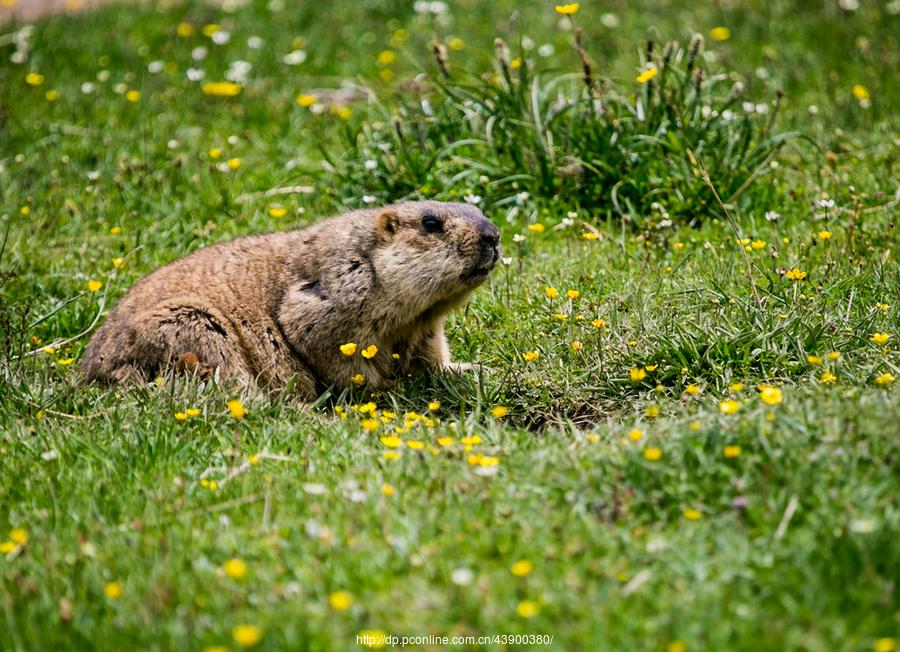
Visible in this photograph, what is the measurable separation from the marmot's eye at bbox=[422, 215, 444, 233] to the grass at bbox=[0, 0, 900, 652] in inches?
30.8

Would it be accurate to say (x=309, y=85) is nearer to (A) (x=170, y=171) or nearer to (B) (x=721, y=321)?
(A) (x=170, y=171)

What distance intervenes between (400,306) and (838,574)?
121 inches

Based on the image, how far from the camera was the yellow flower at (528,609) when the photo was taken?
347cm

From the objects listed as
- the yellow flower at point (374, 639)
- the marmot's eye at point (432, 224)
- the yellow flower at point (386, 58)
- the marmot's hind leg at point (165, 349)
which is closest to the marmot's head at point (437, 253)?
the marmot's eye at point (432, 224)

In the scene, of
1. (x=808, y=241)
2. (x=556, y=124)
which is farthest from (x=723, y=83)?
(x=808, y=241)

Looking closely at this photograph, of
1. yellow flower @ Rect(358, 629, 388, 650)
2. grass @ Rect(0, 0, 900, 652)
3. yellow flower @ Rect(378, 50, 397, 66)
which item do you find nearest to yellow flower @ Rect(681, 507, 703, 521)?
grass @ Rect(0, 0, 900, 652)

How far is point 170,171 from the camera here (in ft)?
27.6

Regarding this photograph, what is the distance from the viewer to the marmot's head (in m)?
6.03

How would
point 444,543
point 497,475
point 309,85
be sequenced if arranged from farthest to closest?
1. point 309,85
2. point 497,475
3. point 444,543

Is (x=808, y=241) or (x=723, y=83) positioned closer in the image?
(x=808, y=241)

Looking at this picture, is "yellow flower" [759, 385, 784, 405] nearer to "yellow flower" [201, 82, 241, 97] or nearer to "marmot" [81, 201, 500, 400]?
"marmot" [81, 201, 500, 400]

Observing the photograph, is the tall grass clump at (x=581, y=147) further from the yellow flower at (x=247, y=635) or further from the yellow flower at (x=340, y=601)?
the yellow flower at (x=247, y=635)

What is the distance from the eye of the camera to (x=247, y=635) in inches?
130

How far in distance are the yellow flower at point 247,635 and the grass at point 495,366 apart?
58mm
